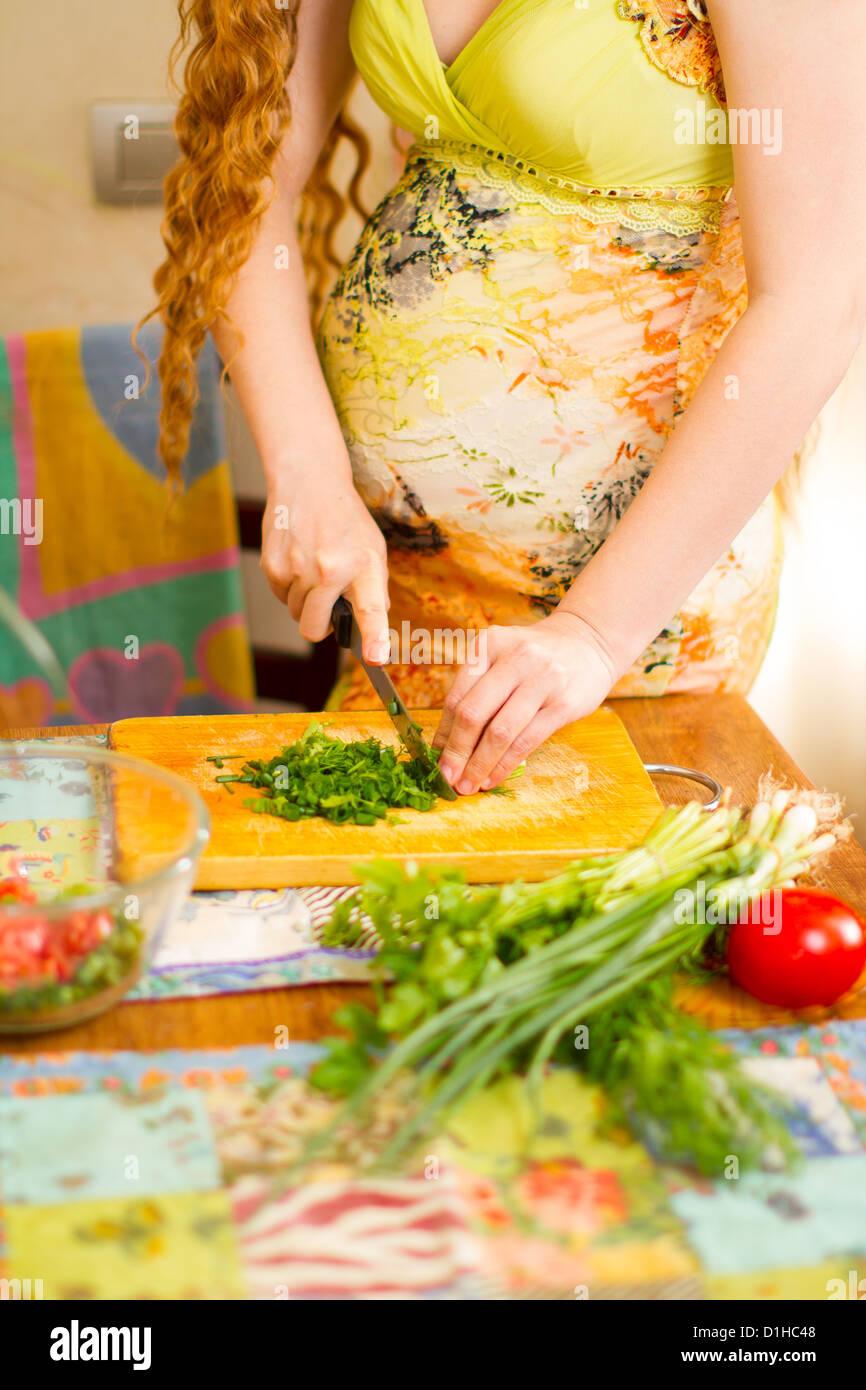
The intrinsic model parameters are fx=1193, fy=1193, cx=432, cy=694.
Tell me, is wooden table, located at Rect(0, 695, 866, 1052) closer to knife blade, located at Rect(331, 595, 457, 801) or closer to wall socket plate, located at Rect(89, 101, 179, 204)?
knife blade, located at Rect(331, 595, 457, 801)

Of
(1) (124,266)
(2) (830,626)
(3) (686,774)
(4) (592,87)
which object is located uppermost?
(4) (592,87)

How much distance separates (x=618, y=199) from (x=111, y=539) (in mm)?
1164

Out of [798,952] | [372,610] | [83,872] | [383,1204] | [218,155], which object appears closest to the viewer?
[383,1204]

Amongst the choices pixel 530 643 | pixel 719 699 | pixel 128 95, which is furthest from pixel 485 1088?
pixel 128 95

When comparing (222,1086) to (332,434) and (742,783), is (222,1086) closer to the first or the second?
(742,783)

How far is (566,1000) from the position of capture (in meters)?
0.71

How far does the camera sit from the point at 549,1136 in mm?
678

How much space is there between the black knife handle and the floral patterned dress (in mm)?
170

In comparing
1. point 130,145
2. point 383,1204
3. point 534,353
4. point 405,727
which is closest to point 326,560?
point 405,727

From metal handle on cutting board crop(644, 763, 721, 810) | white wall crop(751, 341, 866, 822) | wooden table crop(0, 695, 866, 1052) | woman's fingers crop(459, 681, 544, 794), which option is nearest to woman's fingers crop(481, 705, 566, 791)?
woman's fingers crop(459, 681, 544, 794)

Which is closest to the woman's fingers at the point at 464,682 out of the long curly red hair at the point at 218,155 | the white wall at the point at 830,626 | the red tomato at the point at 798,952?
the red tomato at the point at 798,952

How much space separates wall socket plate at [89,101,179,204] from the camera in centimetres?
200

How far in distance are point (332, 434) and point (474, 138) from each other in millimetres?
318

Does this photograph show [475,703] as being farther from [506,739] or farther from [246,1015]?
[246,1015]
